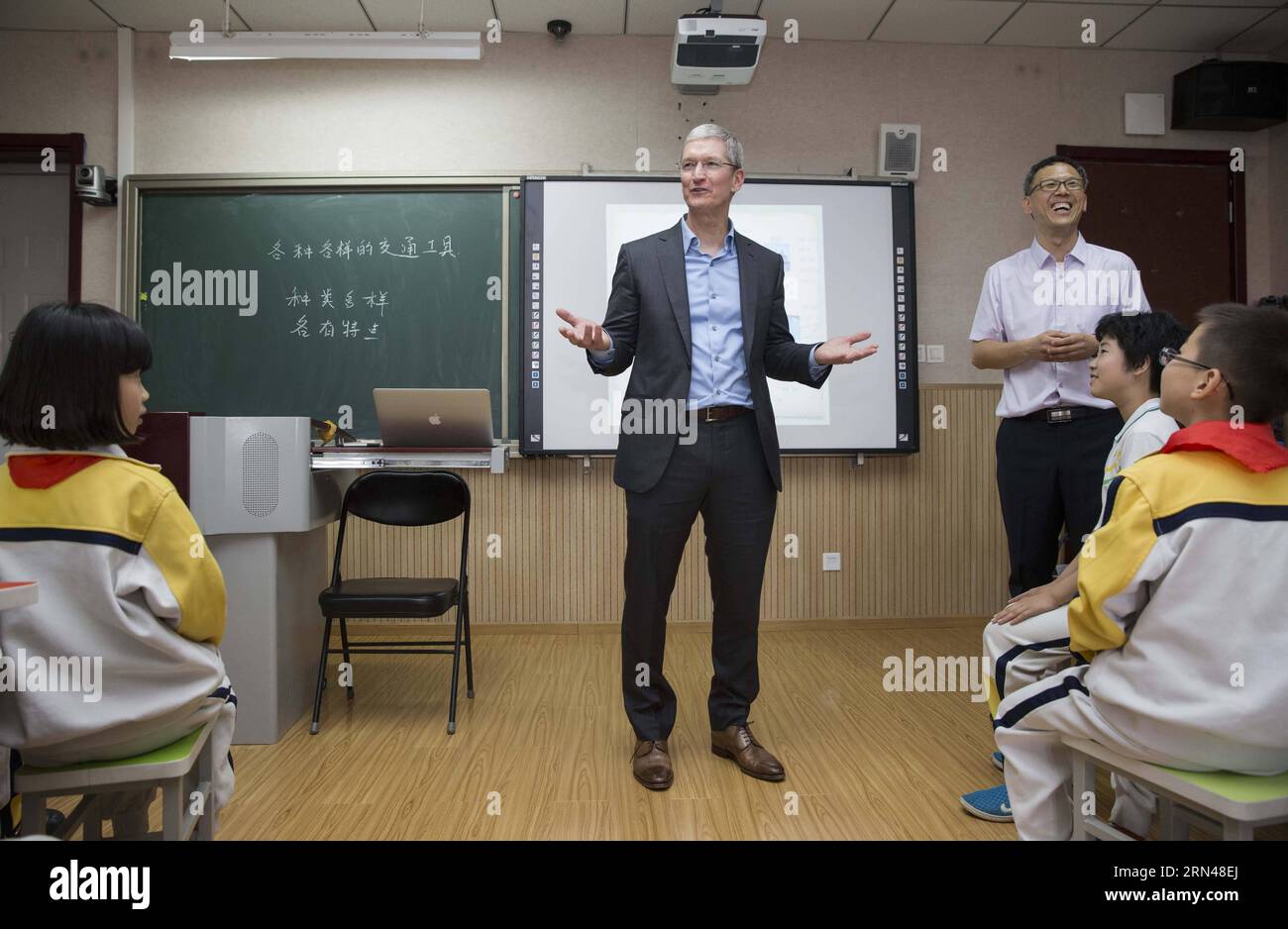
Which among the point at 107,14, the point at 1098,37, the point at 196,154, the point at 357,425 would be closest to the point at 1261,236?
the point at 1098,37

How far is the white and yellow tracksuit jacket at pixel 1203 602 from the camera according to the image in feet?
4.00

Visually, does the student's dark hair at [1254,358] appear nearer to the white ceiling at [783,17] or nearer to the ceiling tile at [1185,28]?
the white ceiling at [783,17]

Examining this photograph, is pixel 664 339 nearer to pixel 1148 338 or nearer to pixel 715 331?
pixel 715 331

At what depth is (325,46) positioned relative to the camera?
3.40 metres

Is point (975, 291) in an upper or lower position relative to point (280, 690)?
upper

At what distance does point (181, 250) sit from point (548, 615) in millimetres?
2564

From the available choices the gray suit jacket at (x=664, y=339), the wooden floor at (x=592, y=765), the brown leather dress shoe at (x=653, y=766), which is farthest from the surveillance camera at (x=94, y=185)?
the brown leather dress shoe at (x=653, y=766)

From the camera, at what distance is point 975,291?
421 centimetres

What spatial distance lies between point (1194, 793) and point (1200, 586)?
12.2 inches

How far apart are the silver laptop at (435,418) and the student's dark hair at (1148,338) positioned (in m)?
1.86

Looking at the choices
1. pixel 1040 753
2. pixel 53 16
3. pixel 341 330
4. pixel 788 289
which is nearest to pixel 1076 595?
pixel 1040 753

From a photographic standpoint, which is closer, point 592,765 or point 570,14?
point 592,765

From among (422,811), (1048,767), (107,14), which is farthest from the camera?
(107,14)
